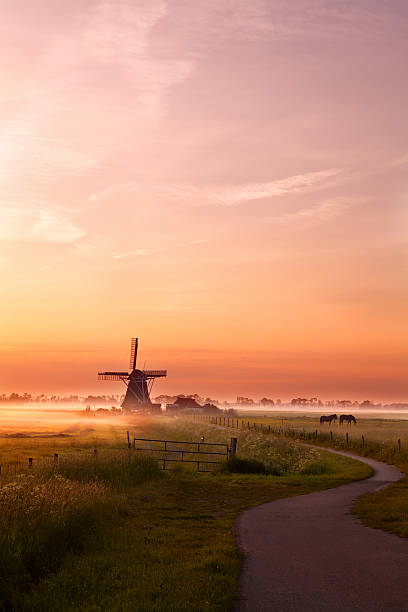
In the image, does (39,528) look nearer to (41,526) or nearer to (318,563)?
(41,526)

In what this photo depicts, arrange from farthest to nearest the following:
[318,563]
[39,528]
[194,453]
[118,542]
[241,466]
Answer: [194,453]
[241,466]
[118,542]
[39,528]
[318,563]

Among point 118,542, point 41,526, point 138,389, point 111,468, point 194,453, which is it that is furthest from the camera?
point 138,389

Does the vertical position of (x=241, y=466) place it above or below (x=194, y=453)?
below

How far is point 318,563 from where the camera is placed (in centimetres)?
1223

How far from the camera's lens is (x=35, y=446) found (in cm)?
5291

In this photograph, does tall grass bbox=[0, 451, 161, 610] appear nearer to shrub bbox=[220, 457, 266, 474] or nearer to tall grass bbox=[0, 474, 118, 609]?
tall grass bbox=[0, 474, 118, 609]

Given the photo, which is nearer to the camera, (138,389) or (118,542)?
(118,542)

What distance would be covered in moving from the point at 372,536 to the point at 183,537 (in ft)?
17.7

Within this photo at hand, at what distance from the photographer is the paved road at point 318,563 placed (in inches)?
379

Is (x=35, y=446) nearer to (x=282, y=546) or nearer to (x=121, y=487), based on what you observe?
(x=121, y=487)

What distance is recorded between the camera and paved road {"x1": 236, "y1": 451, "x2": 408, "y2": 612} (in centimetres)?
962

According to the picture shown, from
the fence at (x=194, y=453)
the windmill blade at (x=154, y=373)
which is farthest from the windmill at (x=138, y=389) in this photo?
the fence at (x=194, y=453)

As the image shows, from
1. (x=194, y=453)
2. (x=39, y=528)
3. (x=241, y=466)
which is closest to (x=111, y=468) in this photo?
(x=241, y=466)

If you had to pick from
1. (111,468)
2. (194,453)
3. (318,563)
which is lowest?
(318,563)
